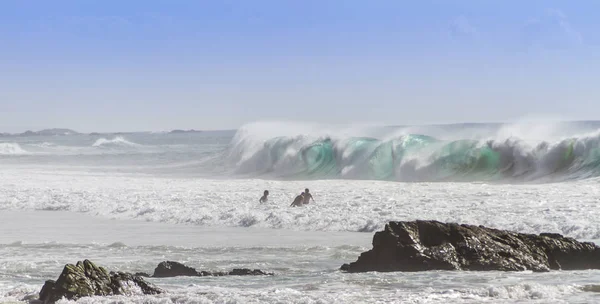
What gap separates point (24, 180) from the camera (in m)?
32.3

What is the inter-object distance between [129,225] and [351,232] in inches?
202

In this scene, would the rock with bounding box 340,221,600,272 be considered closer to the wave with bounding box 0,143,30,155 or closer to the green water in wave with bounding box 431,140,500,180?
the green water in wave with bounding box 431,140,500,180

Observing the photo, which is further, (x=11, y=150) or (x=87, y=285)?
(x=11, y=150)

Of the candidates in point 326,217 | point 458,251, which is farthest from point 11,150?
point 458,251

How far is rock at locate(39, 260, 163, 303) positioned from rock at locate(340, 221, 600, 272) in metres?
2.87

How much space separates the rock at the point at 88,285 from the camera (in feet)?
24.8

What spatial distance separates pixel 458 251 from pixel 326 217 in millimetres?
6773

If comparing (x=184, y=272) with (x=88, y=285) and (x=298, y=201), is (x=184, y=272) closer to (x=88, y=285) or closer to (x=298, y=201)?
(x=88, y=285)

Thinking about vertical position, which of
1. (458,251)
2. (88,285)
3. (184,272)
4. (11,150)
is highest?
(11,150)

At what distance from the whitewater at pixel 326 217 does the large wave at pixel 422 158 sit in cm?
9

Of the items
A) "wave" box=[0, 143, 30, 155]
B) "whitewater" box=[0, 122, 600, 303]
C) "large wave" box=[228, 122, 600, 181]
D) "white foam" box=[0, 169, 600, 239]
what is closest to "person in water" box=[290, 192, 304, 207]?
"white foam" box=[0, 169, 600, 239]

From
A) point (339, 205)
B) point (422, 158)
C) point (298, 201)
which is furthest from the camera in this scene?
point (422, 158)

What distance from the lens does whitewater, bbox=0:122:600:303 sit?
8.17 meters

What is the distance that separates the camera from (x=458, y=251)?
955 centimetres
